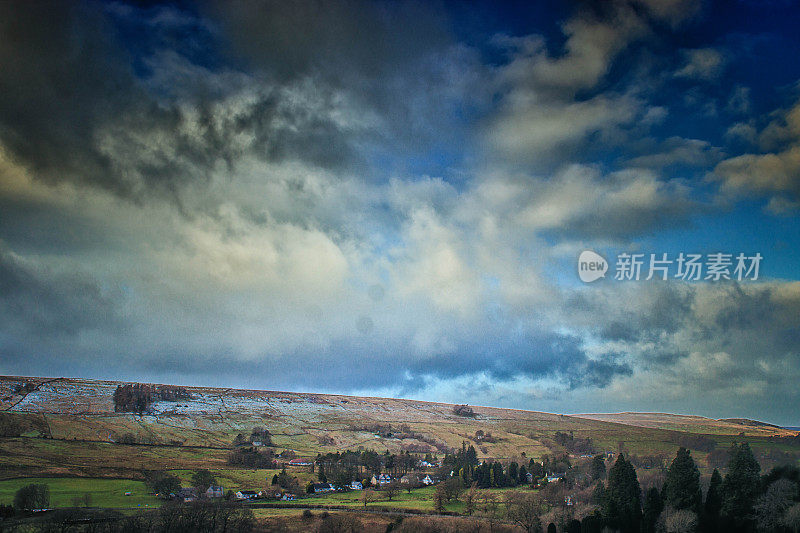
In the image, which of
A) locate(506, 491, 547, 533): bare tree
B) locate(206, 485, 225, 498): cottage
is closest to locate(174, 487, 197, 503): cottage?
locate(206, 485, 225, 498): cottage

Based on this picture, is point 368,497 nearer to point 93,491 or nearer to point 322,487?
point 322,487

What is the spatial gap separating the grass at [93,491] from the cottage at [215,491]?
10.5 meters

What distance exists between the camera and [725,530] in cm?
7112

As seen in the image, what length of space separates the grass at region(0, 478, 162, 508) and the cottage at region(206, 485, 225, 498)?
1055 centimetres

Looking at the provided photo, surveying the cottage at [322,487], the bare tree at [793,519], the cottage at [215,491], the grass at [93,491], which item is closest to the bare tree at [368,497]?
the cottage at [322,487]

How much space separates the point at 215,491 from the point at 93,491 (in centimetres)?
2321

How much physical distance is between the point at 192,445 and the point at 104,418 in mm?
48011

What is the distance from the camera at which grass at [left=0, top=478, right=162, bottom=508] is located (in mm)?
92188

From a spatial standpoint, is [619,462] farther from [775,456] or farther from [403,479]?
[403,479]

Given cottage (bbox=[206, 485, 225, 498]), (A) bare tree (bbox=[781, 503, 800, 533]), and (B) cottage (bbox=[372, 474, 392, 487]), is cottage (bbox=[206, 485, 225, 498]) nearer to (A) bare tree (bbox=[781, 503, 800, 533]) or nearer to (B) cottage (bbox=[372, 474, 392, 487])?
(B) cottage (bbox=[372, 474, 392, 487])

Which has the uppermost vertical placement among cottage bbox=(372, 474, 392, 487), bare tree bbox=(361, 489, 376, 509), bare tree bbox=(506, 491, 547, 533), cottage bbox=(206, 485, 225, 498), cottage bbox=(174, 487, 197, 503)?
bare tree bbox=(506, 491, 547, 533)

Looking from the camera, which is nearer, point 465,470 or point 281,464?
point 465,470

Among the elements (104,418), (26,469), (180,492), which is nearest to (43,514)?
(180,492)

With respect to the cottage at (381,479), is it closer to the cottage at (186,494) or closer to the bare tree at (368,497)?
the bare tree at (368,497)
